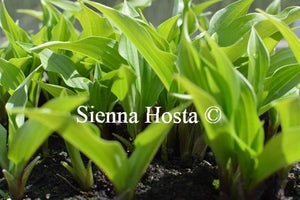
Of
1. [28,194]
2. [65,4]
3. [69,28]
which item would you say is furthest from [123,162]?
[65,4]

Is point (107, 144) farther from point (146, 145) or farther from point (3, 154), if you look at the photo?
point (3, 154)

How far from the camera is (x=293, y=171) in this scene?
96cm

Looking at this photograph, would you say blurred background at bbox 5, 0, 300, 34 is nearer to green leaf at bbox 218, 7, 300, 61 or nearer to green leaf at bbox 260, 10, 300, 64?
green leaf at bbox 218, 7, 300, 61

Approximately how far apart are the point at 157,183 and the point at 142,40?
285mm

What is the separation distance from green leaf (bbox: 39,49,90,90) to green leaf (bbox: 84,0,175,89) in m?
0.19

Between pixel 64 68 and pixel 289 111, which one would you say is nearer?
pixel 289 111

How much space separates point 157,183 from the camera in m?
0.90

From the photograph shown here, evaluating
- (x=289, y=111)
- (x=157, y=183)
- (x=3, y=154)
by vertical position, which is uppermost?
(x=289, y=111)

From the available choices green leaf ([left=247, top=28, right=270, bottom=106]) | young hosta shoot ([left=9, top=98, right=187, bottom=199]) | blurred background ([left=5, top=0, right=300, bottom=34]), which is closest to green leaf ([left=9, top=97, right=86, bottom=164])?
young hosta shoot ([left=9, top=98, right=187, bottom=199])

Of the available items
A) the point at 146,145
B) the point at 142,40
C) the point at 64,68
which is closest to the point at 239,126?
the point at 146,145

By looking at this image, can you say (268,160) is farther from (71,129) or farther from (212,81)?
(71,129)

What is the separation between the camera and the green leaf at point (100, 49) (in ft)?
3.18

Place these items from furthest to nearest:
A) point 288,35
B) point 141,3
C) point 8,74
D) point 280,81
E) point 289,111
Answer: point 141,3, point 8,74, point 280,81, point 288,35, point 289,111

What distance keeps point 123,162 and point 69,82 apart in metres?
0.35
